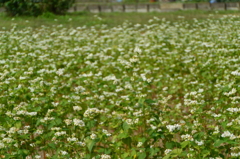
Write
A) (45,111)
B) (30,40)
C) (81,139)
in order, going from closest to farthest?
(81,139) < (45,111) < (30,40)

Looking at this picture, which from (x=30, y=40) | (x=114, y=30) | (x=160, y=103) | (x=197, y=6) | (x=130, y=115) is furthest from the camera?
(x=197, y=6)

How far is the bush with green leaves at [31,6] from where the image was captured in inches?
586

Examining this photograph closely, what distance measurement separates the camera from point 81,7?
1791 centimetres

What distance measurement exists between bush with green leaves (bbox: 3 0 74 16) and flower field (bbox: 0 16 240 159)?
13.1 feet

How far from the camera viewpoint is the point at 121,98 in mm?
5383

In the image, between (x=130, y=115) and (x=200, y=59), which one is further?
(x=200, y=59)

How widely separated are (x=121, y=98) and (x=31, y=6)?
34.7 feet

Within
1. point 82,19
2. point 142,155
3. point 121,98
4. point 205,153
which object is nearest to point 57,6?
point 82,19

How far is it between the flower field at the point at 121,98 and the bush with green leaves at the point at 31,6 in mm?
3996

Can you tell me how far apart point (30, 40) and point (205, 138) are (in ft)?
21.0

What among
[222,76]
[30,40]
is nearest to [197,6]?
[30,40]

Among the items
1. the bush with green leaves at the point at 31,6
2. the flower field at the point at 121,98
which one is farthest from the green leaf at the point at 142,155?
the bush with green leaves at the point at 31,6

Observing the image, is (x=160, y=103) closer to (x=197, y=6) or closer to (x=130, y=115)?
(x=130, y=115)

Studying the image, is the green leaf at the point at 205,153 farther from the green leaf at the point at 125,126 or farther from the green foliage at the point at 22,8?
the green foliage at the point at 22,8
